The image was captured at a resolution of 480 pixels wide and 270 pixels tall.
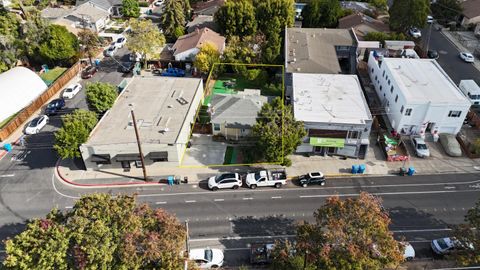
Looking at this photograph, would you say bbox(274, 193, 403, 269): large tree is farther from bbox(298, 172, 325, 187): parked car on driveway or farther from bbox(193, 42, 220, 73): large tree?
bbox(193, 42, 220, 73): large tree

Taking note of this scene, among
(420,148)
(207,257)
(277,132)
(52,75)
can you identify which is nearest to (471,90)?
(420,148)

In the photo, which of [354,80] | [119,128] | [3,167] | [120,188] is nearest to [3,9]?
[3,167]

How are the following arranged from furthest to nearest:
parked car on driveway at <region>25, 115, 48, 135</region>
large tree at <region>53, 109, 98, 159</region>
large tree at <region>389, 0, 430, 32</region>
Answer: large tree at <region>389, 0, 430, 32</region> < parked car on driveway at <region>25, 115, 48, 135</region> < large tree at <region>53, 109, 98, 159</region>

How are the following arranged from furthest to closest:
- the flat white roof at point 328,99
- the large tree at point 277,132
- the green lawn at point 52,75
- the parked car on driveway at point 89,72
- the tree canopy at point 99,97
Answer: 1. the parked car on driveway at point 89,72
2. the green lawn at point 52,75
3. the tree canopy at point 99,97
4. the flat white roof at point 328,99
5. the large tree at point 277,132

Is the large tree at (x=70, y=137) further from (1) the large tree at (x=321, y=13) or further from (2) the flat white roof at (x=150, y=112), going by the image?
(1) the large tree at (x=321, y=13)

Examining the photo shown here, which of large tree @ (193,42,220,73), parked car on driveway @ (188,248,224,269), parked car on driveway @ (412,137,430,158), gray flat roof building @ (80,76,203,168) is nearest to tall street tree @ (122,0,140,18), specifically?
large tree @ (193,42,220,73)

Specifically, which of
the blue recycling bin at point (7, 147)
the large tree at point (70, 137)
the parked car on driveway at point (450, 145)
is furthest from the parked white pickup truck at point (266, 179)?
the blue recycling bin at point (7, 147)

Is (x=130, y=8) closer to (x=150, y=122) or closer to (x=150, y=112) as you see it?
(x=150, y=112)
